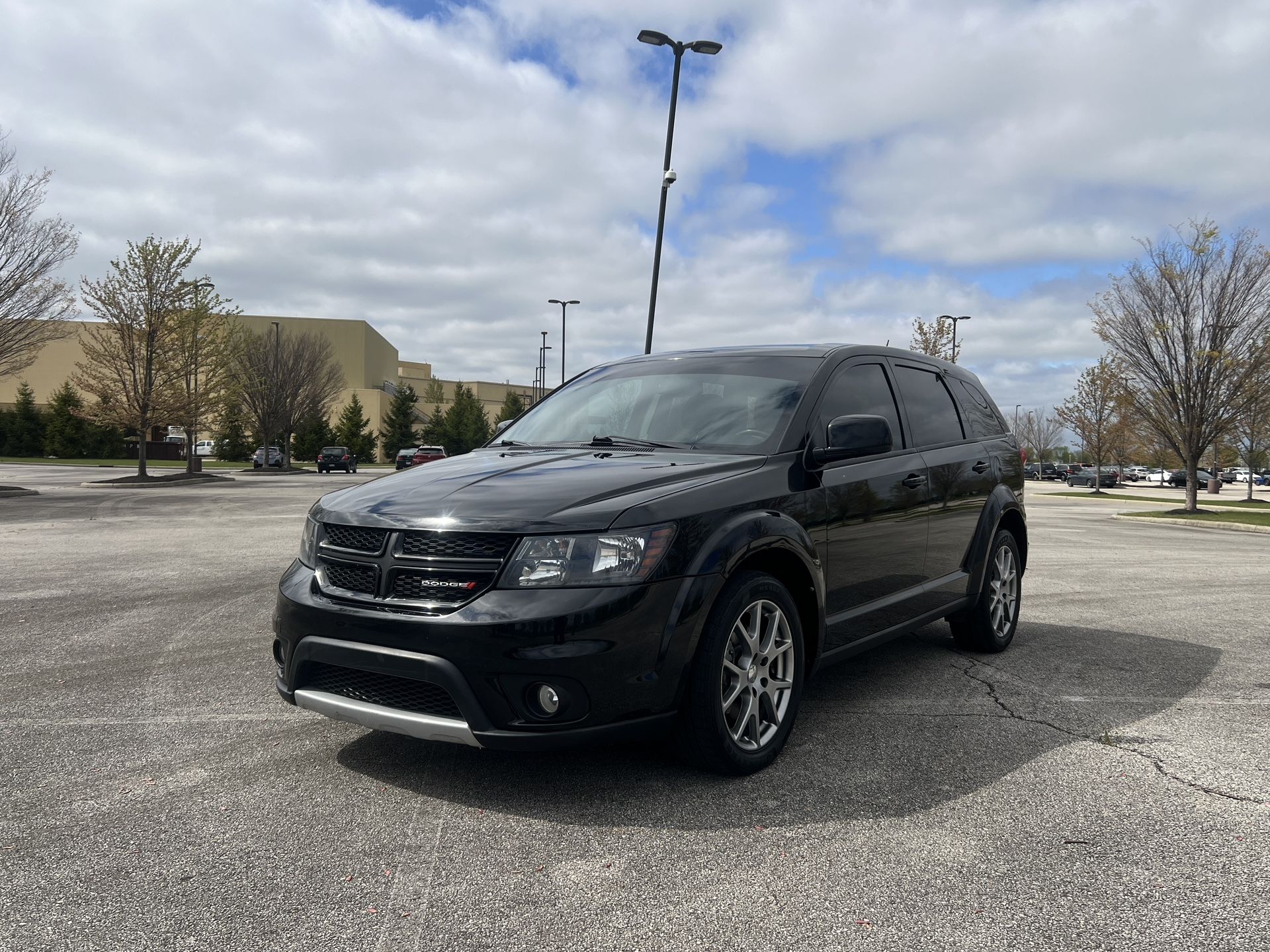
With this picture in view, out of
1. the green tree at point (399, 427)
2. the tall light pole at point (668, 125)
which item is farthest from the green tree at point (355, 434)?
the tall light pole at point (668, 125)

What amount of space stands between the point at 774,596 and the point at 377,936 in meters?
1.97

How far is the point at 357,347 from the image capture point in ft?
315

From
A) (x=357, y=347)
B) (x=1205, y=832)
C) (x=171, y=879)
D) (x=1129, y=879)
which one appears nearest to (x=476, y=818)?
(x=171, y=879)

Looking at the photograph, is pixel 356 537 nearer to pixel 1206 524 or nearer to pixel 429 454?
pixel 1206 524

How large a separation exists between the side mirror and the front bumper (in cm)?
113

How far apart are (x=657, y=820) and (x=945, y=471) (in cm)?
298

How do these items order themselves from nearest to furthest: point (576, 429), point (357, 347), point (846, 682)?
point (576, 429) → point (846, 682) → point (357, 347)

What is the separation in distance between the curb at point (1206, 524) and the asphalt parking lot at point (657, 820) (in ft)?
58.2

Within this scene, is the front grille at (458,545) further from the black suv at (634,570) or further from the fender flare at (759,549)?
the fender flare at (759,549)

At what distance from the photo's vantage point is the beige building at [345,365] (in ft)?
285

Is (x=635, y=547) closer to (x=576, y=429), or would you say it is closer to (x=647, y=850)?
(x=647, y=850)

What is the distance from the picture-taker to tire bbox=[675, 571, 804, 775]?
11.7ft

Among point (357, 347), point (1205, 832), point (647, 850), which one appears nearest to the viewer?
point (647, 850)

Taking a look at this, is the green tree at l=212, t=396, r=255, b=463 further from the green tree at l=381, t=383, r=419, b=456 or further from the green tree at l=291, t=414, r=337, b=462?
the green tree at l=381, t=383, r=419, b=456
